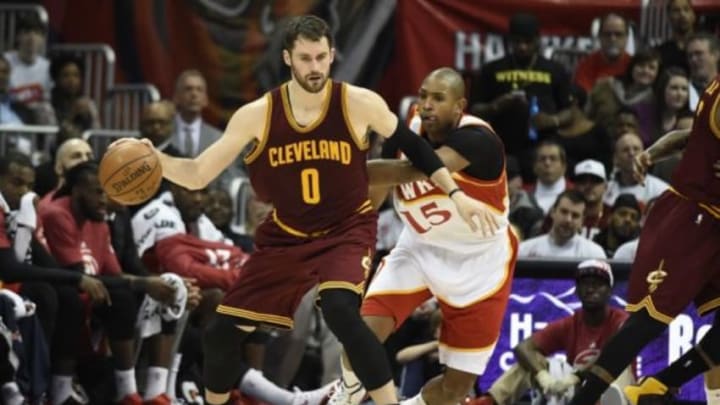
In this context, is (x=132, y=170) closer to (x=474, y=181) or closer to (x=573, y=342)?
(x=474, y=181)

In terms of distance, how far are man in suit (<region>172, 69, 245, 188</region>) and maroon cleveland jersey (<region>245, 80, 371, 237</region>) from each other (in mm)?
5819

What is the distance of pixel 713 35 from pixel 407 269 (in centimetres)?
609

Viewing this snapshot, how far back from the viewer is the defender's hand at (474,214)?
9.84 metres

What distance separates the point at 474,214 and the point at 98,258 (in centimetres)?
408

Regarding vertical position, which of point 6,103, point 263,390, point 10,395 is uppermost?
point 6,103

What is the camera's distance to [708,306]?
1074cm

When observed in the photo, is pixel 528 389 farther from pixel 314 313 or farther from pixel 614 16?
pixel 614 16

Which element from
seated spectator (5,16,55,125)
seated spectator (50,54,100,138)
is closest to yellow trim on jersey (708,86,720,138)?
seated spectator (50,54,100,138)

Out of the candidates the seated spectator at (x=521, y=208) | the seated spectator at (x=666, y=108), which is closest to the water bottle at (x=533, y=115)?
the seated spectator at (x=521, y=208)

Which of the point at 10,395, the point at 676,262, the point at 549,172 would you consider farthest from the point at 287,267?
the point at 549,172

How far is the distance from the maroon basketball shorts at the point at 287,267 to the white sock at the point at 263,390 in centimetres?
320

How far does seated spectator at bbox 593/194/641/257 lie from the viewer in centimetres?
1447

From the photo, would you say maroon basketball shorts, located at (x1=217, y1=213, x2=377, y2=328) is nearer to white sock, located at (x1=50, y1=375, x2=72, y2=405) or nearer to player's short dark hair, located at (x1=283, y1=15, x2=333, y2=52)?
player's short dark hair, located at (x1=283, y1=15, x2=333, y2=52)

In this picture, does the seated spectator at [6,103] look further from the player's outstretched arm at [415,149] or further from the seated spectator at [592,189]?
the player's outstretched arm at [415,149]
